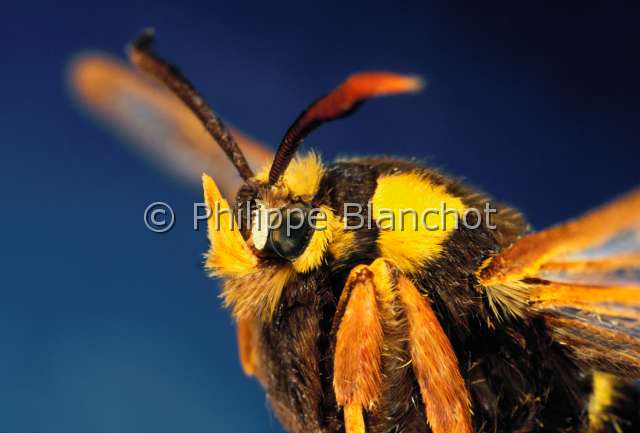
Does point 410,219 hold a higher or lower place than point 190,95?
lower

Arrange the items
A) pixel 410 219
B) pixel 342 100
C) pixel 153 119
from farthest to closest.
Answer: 1. pixel 153 119
2. pixel 410 219
3. pixel 342 100

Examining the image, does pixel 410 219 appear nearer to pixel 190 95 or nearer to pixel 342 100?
pixel 342 100

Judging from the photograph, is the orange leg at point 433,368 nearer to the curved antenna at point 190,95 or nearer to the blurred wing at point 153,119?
the curved antenna at point 190,95

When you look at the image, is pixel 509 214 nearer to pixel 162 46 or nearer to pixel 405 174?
pixel 405 174

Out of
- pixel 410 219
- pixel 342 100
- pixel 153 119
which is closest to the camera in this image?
pixel 342 100

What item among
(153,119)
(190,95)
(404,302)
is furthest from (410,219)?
(153,119)

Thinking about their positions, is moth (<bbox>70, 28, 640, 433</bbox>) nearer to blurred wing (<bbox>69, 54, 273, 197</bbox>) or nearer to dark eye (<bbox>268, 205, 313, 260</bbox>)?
dark eye (<bbox>268, 205, 313, 260</bbox>)
